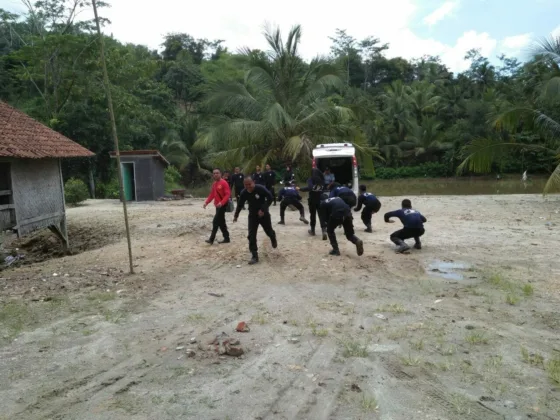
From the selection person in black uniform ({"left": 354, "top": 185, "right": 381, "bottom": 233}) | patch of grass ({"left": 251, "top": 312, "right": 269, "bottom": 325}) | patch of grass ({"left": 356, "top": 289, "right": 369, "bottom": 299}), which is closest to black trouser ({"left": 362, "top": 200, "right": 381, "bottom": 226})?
person in black uniform ({"left": 354, "top": 185, "right": 381, "bottom": 233})

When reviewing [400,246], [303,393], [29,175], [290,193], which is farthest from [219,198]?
[303,393]

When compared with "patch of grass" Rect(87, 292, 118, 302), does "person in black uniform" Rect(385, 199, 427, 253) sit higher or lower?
higher

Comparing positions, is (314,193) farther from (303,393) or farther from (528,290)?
→ (303,393)

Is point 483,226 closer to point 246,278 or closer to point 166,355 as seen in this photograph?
point 246,278

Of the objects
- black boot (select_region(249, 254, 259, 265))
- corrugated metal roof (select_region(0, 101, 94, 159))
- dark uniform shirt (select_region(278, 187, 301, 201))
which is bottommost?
black boot (select_region(249, 254, 259, 265))

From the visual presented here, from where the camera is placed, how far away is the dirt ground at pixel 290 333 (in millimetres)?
3967

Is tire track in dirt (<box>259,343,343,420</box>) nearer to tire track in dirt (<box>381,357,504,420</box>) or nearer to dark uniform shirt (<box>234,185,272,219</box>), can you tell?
tire track in dirt (<box>381,357,504,420</box>)

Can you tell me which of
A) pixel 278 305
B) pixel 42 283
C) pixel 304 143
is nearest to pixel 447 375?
pixel 278 305

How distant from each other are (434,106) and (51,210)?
3664 centimetres

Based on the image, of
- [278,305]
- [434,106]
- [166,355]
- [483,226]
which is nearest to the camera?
[166,355]

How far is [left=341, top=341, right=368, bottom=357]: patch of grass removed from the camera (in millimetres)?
4809

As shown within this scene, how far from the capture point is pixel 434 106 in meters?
42.9

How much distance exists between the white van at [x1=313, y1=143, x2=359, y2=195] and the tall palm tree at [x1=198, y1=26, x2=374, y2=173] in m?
2.94

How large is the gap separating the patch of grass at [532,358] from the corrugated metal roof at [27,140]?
9931 mm
